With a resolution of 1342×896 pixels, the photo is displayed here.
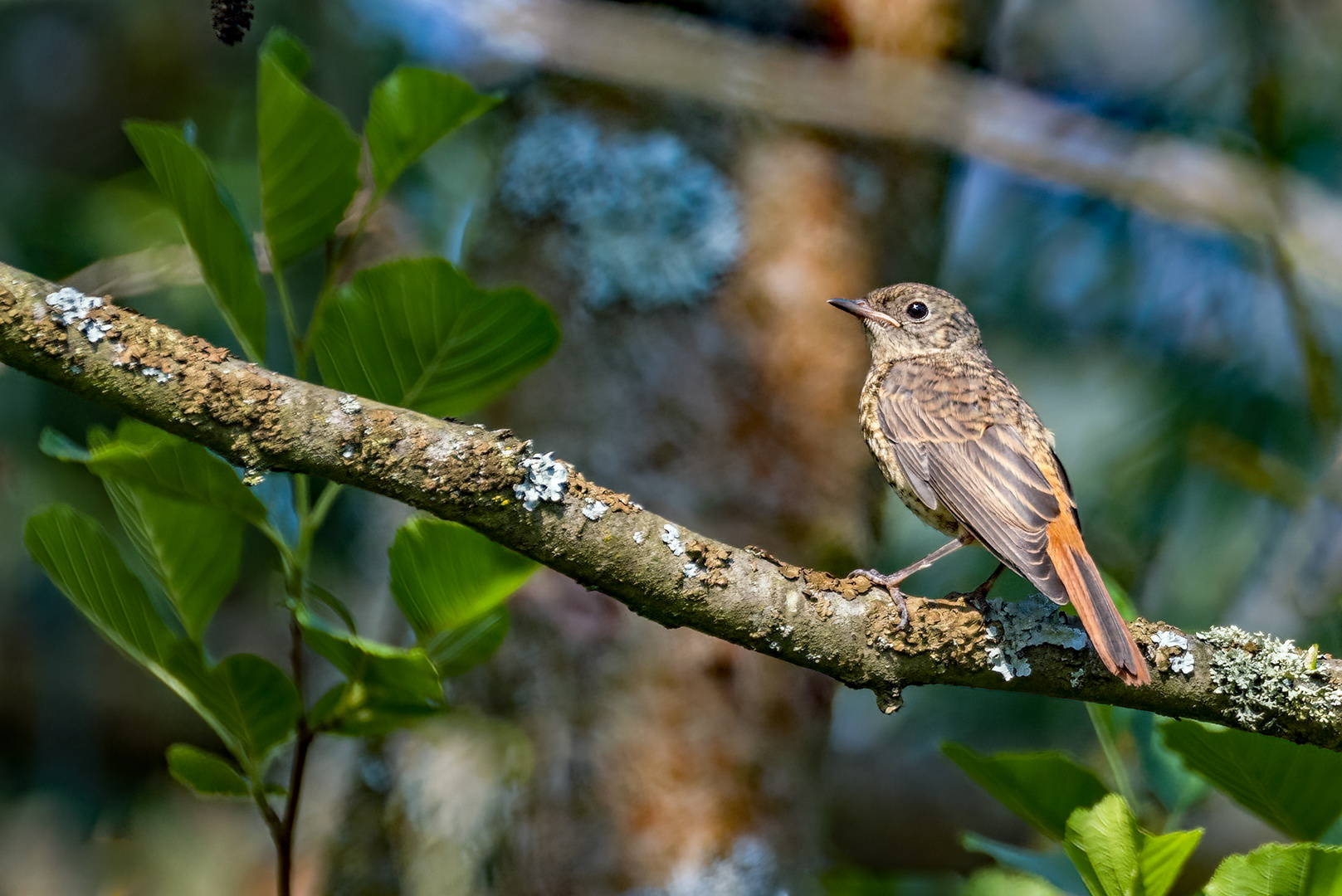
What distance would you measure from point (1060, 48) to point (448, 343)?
15.9 ft

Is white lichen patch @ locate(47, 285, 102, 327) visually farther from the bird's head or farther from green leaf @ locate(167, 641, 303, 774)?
the bird's head

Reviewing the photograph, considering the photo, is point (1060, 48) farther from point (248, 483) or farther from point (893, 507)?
point (248, 483)

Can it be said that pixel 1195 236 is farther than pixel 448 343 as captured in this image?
Yes

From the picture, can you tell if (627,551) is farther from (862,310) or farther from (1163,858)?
(862,310)

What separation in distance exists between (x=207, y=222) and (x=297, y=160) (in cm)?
20

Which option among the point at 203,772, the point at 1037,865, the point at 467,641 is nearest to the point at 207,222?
the point at 467,641

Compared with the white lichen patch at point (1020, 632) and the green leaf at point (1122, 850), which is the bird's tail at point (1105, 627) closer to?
the white lichen patch at point (1020, 632)

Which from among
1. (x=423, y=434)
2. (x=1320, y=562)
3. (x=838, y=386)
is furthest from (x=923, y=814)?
(x=423, y=434)

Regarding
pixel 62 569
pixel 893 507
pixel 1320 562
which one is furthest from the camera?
pixel 893 507

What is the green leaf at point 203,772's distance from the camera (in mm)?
2043

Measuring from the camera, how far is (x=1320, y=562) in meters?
4.24

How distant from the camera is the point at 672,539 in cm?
180

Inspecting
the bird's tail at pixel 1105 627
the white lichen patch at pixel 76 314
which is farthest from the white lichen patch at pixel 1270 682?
the white lichen patch at pixel 76 314

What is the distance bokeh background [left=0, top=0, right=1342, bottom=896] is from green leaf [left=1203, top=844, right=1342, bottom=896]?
26.9 inches
